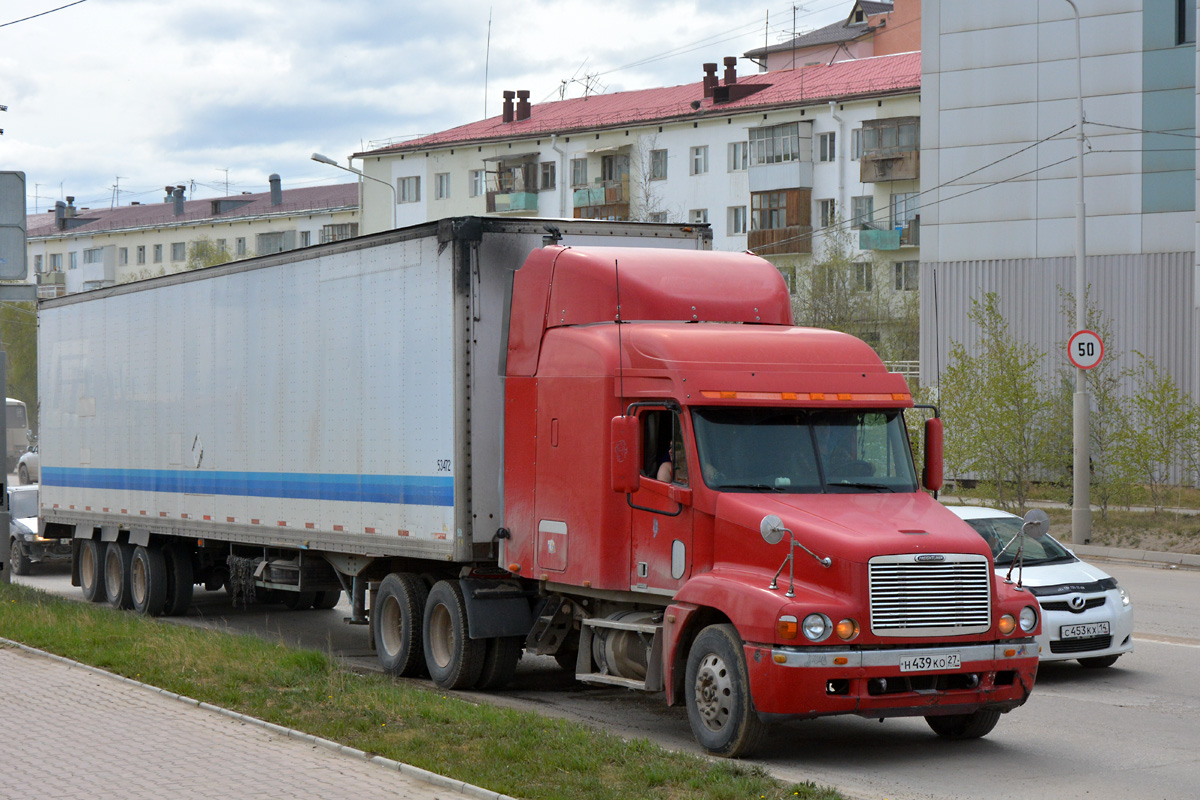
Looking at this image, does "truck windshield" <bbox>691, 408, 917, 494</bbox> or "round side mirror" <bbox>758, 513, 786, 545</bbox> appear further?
"truck windshield" <bbox>691, 408, 917, 494</bbox>

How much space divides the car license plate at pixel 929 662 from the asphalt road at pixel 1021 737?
64 centimetres

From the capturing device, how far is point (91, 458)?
1931 cm

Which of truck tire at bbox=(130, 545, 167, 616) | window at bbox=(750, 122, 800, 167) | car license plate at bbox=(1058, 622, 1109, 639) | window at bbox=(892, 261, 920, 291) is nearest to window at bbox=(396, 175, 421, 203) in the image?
window at bbox=(750, 122, 800, 167)

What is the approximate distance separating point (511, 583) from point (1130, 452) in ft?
57.2

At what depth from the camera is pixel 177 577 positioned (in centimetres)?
1794

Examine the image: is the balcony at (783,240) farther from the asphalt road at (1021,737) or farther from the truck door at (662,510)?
the truck door at (662,510)

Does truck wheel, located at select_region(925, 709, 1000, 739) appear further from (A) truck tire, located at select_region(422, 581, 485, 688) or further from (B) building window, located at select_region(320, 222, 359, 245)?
(B) building window, located at select_region(320, 222, 359, 245)

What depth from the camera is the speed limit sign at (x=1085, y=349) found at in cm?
2538

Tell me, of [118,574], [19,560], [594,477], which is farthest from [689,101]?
[594,477]

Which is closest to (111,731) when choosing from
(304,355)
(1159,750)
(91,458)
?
(304,355)

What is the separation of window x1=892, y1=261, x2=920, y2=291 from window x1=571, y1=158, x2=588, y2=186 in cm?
1740

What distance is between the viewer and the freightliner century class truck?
8859 mm

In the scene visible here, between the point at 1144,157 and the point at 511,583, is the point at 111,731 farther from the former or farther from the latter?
the point at 1144,157

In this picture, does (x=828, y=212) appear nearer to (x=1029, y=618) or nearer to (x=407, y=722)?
(x=1029, y=618)
